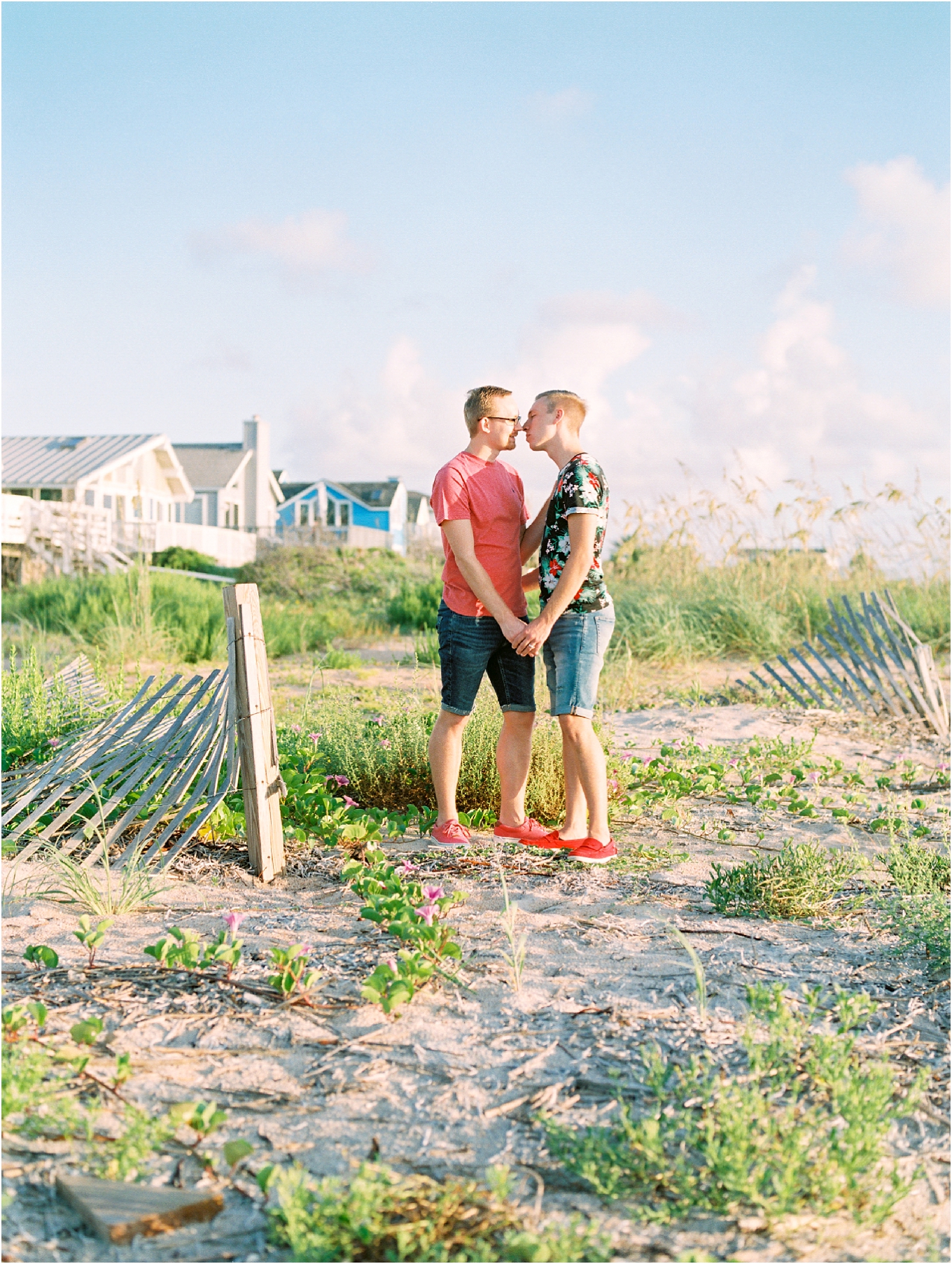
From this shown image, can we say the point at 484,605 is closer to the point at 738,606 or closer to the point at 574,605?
the point at 574,605

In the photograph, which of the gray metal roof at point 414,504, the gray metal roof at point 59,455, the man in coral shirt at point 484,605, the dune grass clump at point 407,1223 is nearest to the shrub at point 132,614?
the man in coral shirt at point 484,605

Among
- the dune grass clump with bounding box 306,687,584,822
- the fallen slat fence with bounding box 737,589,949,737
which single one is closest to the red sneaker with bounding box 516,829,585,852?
the dune grass clump with bounding box 306,687,584,822

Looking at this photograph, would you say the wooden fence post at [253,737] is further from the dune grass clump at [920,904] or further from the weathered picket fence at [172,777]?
the dune grass clump at [920,904]

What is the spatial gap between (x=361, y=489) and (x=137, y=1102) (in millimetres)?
49674

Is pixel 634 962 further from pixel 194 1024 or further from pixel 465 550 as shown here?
pixel 465 550

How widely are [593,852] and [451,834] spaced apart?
0.58 metres

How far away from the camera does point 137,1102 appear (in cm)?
217

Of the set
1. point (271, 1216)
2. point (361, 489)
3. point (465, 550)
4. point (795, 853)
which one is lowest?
point (271, 1216)

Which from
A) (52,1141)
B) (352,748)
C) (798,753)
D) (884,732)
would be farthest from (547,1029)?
(884,732)

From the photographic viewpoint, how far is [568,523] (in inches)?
150

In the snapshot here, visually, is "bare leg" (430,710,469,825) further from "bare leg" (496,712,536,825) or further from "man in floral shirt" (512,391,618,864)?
"man in floral shirt" (512,391,618,864)

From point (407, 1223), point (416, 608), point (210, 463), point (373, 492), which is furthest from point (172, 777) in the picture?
point (373, 492)

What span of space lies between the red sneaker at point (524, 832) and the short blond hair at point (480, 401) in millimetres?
1661

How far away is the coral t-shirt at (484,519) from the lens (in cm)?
384
